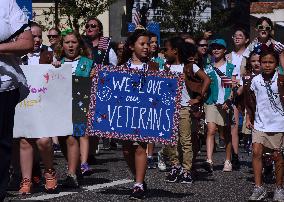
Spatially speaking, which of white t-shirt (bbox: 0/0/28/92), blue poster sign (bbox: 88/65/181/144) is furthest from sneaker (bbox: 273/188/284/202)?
white t-shirt (bbox: 0/0/28/92)

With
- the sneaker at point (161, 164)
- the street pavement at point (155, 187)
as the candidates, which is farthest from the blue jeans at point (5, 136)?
the sneaker at point (161, 164)

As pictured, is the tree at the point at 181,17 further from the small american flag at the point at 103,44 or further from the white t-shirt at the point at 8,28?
the white t-shirt at the point at 8,28

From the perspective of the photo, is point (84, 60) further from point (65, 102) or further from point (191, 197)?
point (191, 197)

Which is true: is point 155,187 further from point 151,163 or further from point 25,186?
point 151,163

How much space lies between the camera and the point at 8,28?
22.0 feet

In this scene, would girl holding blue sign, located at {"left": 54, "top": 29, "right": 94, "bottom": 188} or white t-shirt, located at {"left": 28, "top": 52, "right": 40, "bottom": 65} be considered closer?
girl holding blue sign, located at {"left": 54, "top": 29, "right": 94, "bottom": 188}

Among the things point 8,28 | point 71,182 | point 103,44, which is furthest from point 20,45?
point 103,44

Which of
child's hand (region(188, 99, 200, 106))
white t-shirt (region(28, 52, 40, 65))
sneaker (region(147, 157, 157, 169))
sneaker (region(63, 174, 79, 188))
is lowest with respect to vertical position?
sneaker (region(147, 157, 157, 169))

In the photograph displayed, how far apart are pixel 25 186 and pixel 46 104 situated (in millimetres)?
865

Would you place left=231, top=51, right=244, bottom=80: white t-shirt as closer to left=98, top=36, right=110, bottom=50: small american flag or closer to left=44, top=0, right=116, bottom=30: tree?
left=98, top=36, right=110, bottom=50: small american flag

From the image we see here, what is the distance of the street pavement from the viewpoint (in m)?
9.97

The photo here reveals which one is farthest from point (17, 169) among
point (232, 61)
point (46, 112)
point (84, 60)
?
point (232, 61)

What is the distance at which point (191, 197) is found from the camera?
33.2 ft

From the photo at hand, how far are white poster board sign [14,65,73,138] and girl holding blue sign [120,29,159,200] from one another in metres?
0.70
